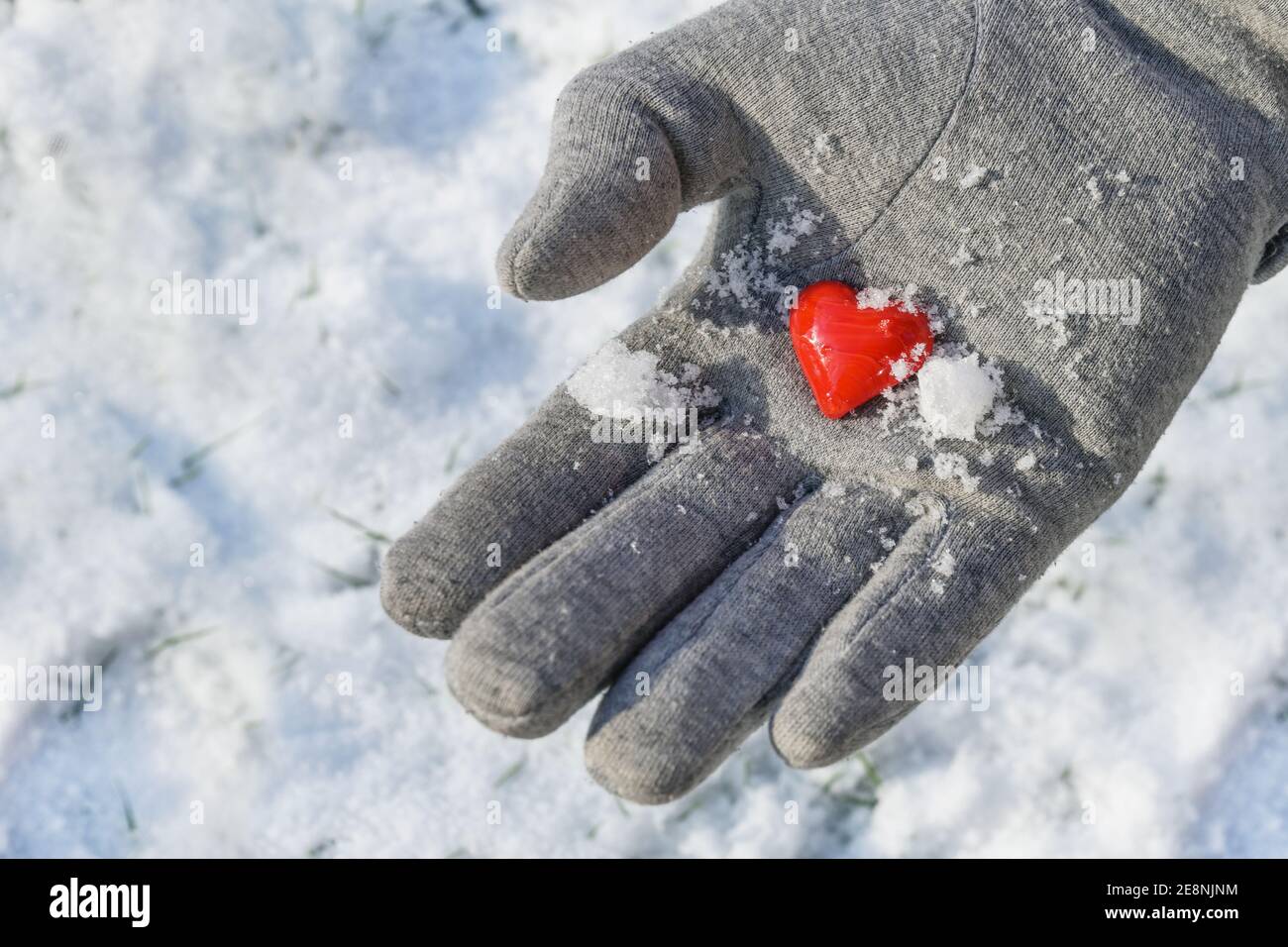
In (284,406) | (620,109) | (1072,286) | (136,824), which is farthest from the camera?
(284,406)

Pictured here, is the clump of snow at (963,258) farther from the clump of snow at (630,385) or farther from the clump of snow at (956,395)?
the clump of snow at (630,385)

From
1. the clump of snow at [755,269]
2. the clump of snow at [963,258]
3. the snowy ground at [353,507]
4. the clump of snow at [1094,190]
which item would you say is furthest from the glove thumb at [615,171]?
the snowy ground at [353,507]

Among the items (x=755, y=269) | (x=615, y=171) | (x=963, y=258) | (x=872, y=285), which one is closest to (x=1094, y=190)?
(x=963, y=258)

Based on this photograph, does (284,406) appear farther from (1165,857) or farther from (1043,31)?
(1165,857)

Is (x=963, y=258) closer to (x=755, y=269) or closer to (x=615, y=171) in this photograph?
(x=755, y=269)

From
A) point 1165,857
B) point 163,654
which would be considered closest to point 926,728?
point 1165,857

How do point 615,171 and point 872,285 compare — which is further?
point 872,285

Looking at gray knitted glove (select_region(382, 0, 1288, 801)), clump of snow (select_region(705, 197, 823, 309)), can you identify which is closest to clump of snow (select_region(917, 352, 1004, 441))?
gray knitted glove (select_region(382, 0, 1288, 801))
